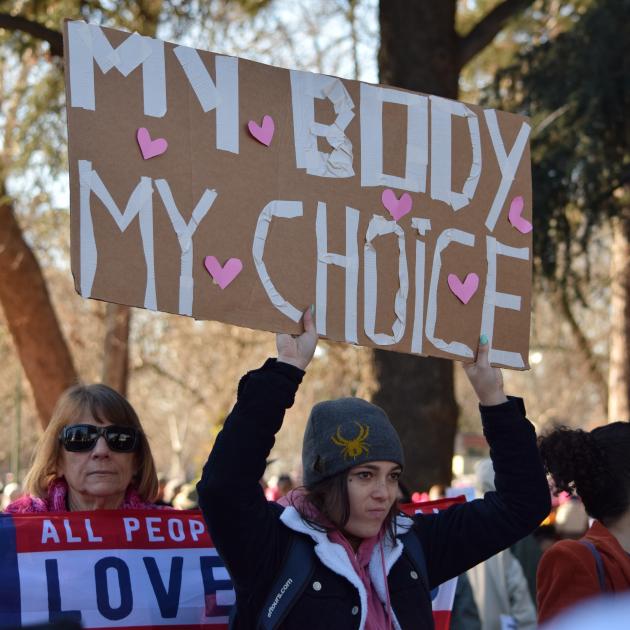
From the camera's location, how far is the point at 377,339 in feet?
11.3

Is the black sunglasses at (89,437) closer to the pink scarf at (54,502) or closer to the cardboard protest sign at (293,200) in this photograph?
the pink scarf at (54,502)

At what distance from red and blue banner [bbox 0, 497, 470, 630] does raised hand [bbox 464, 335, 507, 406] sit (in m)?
1.03

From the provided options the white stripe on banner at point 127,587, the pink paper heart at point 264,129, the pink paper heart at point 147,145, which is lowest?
the white stripe on banner at point 127,587

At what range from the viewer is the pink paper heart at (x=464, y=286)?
11.8ft

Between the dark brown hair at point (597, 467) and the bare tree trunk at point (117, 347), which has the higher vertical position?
the bare tree trunk at point (117, 347)

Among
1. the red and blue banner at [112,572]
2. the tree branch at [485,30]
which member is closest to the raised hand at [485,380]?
the red and blue banner at [112,572]

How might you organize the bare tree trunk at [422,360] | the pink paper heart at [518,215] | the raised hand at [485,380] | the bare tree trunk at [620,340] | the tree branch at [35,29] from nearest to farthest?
the raised hand at [485,380] → the pink paper heart at [518,215] → the tree branch at [35,29] → the bare tree trunk at [422,360] → the bare tree trunk at [620,340]

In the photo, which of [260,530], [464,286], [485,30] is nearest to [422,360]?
[485,30]

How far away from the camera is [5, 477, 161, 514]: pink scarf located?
3811 mm

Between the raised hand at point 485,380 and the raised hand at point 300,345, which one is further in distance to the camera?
the raised hand at point 485,380

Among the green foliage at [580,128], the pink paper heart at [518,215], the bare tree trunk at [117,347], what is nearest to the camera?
the pink paper heart at [518,215]

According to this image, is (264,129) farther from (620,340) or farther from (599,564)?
(620,340)

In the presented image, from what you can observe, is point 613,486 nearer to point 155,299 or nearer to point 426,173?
Answer: point 426,173

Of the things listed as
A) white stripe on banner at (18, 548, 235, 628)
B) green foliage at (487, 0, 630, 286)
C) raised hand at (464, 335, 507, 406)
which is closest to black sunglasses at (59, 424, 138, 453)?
white stripe on banner at (18, 548, 235, 628)
